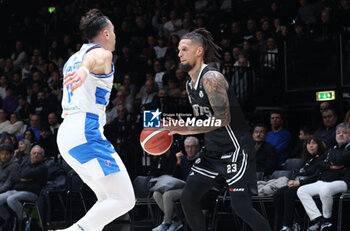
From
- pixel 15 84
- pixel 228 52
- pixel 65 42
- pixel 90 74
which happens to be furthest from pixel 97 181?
pixel 65 42

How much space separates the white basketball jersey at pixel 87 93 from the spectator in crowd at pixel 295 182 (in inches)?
155

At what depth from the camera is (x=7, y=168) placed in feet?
33.4

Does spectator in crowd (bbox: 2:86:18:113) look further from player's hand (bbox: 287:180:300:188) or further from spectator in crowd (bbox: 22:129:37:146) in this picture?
player's hand (bbox: 287:180:300:188)

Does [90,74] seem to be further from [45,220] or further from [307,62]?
[307,62]

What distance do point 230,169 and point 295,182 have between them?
2.91 m

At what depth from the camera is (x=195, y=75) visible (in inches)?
225

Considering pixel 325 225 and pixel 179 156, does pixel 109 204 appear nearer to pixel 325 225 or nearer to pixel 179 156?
pixel 325 225

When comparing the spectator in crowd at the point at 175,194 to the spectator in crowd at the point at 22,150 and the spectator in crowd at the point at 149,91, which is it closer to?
the spectator in crowd at the point at 149,91

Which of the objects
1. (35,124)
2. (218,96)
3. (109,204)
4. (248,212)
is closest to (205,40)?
(218,96)

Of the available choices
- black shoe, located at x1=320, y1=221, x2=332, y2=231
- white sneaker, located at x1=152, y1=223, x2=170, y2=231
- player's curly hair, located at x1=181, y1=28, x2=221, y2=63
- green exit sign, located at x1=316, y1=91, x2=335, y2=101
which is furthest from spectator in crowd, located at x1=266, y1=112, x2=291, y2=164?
player's curly hair, located at x1=181, y1=28, x2=221, y2=63

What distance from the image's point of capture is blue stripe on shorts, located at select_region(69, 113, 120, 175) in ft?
15.2

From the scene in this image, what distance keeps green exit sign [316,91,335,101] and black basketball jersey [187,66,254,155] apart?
5463 mm

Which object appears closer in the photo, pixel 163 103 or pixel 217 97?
pixel 217 97

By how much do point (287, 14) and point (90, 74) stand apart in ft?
29.1
